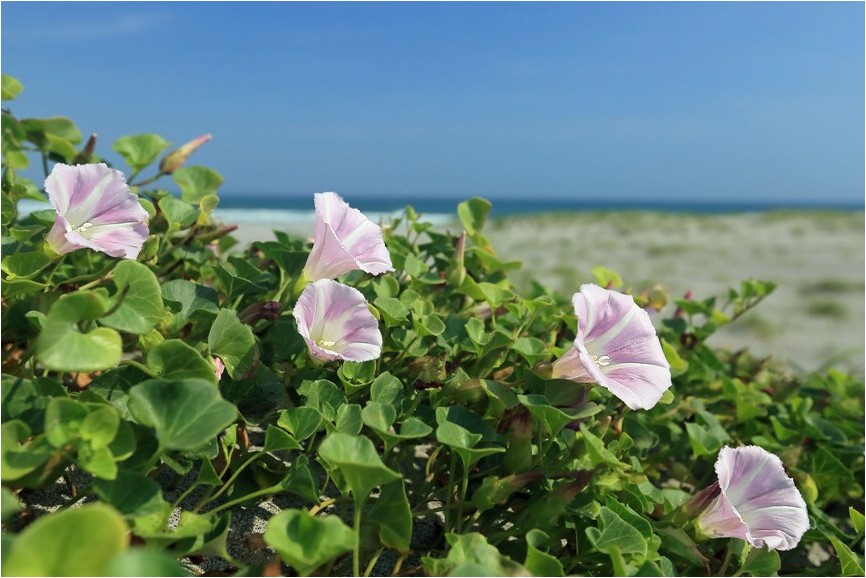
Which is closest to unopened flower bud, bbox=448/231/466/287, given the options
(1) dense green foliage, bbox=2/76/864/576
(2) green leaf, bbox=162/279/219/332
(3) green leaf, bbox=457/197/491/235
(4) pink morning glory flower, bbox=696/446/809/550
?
(1) dense green foliage, bbox=2/76/864/576

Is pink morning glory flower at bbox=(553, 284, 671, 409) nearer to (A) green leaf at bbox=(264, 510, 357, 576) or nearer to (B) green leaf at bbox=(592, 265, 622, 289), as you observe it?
(A) green leaf at bbox=(264, 510, 357, 576)

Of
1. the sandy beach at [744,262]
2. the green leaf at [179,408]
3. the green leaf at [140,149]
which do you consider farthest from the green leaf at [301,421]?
the sandy beach at [744,262]

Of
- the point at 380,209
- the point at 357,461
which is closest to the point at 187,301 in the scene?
the point at 357,461

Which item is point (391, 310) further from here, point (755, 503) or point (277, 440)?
point (755, 503)

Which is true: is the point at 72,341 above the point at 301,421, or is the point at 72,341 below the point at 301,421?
above

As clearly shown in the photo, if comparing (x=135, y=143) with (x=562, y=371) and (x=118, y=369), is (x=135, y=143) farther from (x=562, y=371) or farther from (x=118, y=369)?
(x=562, y=371)

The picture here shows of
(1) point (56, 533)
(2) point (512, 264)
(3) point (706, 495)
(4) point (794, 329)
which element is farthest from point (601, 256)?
(1) point (56, 533)

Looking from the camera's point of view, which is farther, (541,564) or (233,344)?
(233,344)

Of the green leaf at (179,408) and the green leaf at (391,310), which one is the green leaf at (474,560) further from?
the green leaf at (391,310)
